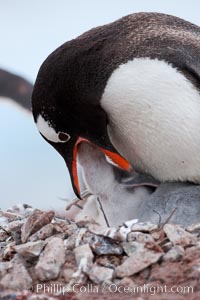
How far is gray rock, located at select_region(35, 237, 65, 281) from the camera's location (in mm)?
2938

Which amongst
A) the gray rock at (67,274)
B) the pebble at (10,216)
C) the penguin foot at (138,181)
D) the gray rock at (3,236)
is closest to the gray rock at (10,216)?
the pebble at (10,216)

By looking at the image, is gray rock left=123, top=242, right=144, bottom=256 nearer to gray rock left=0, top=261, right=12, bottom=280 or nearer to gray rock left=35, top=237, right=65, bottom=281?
gray rock left=35, top=237, right=65, bottom=281

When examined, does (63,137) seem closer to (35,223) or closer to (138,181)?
(138,181)

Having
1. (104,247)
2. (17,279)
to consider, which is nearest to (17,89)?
(104,247)

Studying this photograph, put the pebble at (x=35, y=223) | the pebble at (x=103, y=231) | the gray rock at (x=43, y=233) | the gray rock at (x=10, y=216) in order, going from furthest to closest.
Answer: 1. the gray rock at (x=10, y=216)
2. the pebble at (x=35, y=223)
3. the gray rock at (x=43, y=233)
4. the pebble at (x=103, y=231)

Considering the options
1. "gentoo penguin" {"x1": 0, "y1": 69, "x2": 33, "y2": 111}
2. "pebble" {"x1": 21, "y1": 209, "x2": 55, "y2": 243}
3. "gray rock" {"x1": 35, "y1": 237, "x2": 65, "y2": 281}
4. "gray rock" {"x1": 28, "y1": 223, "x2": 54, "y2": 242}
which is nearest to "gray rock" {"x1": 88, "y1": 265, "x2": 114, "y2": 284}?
"gray rock" {"x1": 35, "y1": 237, "x2": 65, "y2": 281}

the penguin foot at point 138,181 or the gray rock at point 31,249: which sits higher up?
the gray rock at point 31,249

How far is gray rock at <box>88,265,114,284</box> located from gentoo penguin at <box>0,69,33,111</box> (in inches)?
223

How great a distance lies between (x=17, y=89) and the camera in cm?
867

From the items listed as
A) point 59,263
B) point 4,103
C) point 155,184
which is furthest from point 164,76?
point 4,103

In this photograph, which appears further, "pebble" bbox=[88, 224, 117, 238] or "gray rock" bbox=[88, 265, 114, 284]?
"pebble" bbox=[88, 224, 117, 238]

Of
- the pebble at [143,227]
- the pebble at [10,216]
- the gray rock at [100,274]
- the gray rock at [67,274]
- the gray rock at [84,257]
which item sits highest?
the pebble at [143,227]

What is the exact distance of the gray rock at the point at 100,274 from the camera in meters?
2.87

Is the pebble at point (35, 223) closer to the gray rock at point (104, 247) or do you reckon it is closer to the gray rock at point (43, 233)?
the gray rock at point (43, 233)
